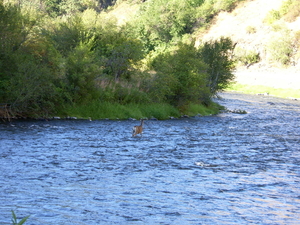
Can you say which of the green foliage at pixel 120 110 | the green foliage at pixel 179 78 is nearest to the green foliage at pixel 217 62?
the green foliage at pixel 179 78

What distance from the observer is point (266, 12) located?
108688 mm

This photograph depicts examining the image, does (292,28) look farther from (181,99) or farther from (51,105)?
(51,105)

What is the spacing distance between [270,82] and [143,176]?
69.0 m

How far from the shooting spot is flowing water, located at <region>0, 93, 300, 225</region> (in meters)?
9.95

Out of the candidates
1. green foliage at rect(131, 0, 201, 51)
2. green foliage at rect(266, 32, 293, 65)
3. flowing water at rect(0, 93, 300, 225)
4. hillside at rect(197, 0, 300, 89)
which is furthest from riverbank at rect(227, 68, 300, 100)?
flowing water at rect(0, 93, 300, 225)

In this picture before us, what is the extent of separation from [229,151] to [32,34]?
55.2 feet

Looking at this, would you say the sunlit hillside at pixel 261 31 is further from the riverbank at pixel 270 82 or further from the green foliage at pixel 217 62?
the green foliage at pixel 217 62

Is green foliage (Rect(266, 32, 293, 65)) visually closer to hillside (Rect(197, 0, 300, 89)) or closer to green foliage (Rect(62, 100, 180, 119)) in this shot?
hillside (Rect(197, 0, 300, 89))

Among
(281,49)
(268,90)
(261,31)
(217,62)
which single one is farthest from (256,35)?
(217,62)

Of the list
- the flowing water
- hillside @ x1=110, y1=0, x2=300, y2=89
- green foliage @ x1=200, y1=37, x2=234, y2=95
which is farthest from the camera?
hillside @ x1=110, y1=0, x2=300, y2=89

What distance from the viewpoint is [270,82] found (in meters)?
77.9

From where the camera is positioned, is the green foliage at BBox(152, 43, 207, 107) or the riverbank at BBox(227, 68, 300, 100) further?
the riverbank at BBox(227, 68, 300, 100)

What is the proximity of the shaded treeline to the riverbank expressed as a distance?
31417mm

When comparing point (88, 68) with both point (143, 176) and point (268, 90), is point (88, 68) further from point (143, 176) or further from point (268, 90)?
point (268, 90)
